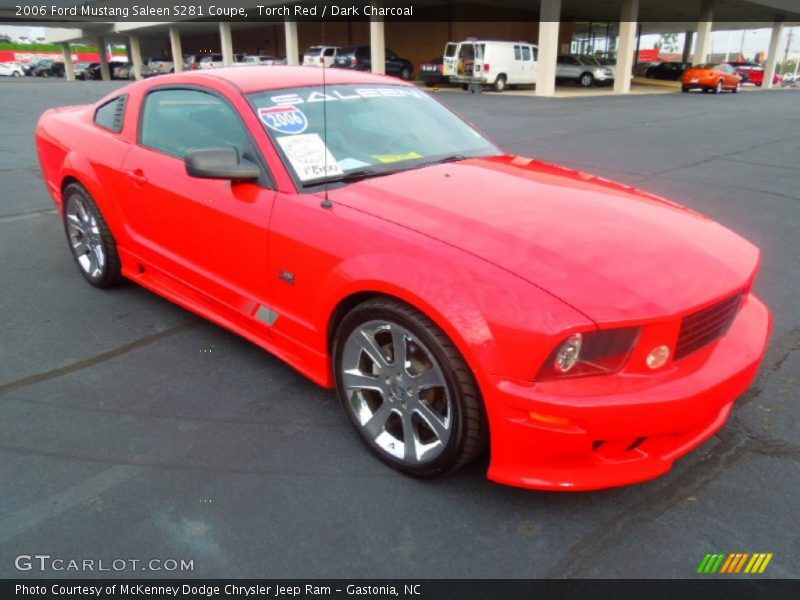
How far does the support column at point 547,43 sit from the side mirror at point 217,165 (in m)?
23.7

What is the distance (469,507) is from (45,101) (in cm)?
2060

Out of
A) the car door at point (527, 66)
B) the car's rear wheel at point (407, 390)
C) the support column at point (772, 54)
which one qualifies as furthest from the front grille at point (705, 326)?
the support column at point (772, 54)

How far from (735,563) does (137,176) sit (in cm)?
350

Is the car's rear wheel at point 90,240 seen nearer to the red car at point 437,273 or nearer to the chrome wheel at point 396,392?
the red car at point 437,273

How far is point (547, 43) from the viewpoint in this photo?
24047 millimetres

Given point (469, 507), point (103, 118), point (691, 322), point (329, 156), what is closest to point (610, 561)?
point (469, 507)

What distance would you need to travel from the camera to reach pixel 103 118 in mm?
4238

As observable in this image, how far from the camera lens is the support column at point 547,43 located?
23.4 metres

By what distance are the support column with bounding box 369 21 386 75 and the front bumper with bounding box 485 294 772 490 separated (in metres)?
29.2

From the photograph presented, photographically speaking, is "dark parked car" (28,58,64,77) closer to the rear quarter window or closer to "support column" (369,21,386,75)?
"support column" (369,21,386,75)

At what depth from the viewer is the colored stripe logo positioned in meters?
2.09
